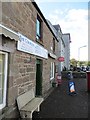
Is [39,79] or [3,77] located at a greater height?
[3,77]

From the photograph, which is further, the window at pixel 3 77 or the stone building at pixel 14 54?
the window at pixel 3 77

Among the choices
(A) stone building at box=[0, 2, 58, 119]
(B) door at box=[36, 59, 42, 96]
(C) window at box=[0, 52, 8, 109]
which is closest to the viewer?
(A) stone building at box=[0, 2, 58, 119]

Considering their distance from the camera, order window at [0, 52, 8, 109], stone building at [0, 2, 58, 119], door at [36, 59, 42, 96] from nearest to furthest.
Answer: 1. stone building at [0, 2, 58, 119]
2. window at [0, 52, 8, 109]
3. door at [36, 59, 42, 96]

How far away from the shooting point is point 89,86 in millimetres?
15094

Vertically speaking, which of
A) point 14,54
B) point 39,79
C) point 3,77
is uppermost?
point 14,54

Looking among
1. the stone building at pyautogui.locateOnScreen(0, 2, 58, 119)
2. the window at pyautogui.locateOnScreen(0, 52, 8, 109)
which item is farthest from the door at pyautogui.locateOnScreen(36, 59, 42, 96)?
the window at pyautogui.locateOnScreen(0, 52, 8, 109)

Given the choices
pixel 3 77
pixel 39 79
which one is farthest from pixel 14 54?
pixel 39 79

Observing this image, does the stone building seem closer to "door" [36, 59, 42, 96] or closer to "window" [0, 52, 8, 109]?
"window" [0, 52, 8, 109]

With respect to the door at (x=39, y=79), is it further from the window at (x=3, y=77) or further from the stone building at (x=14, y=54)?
the window at (x=3, y=77)

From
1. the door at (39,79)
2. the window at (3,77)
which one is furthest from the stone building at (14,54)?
the door at (39,79)

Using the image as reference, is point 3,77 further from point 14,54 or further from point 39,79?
point 39,79

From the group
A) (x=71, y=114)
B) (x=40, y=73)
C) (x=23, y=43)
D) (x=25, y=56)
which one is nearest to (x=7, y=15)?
(x=23, y=43)

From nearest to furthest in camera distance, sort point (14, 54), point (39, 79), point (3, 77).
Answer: point (3, 77) < point (14, 54) < point (39, 79)

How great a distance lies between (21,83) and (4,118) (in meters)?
1.87
